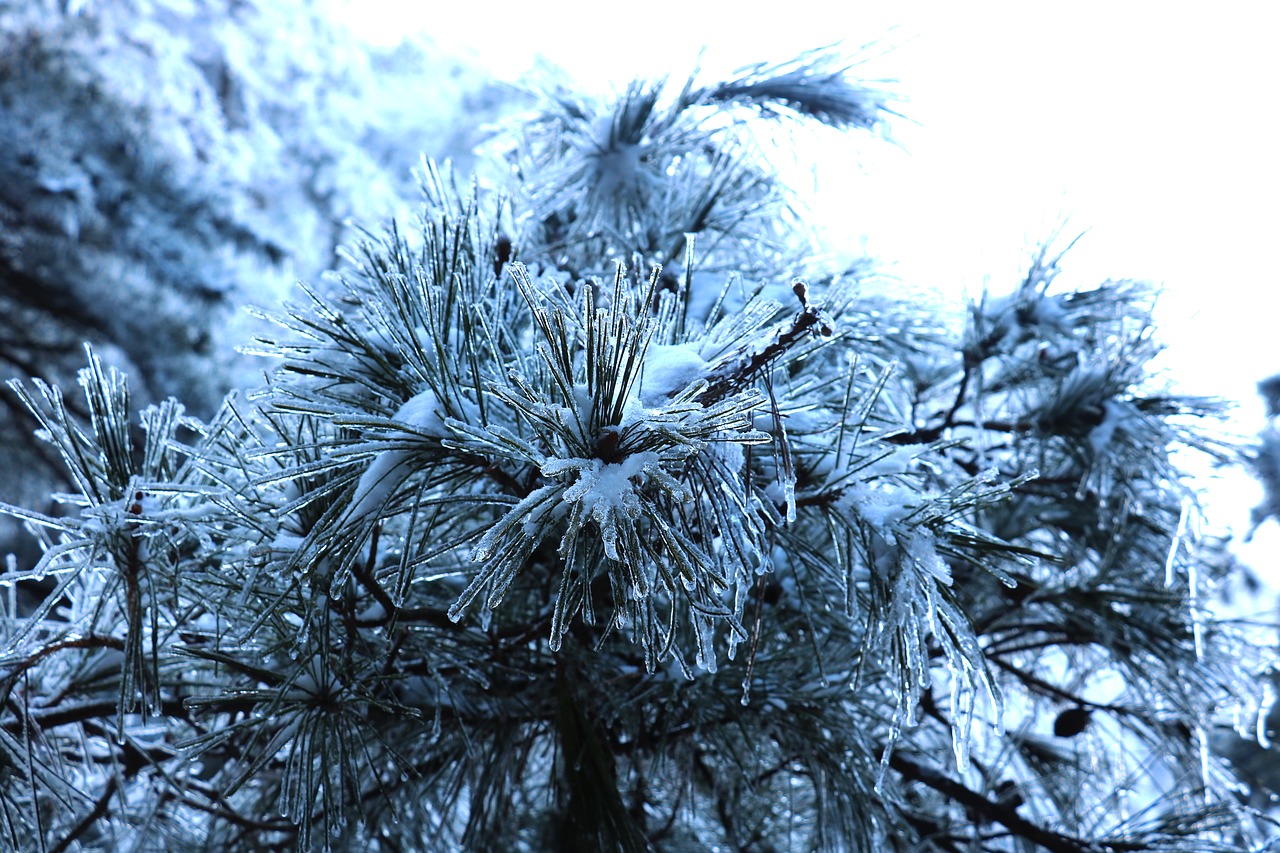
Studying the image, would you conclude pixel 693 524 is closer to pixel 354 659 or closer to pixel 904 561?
pixel 904 561

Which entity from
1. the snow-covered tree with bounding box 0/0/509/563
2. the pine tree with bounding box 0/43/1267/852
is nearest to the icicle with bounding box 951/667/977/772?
the pine tree with bounding box 0/43/1267/852

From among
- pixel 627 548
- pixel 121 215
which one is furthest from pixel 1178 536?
pixel 121 215

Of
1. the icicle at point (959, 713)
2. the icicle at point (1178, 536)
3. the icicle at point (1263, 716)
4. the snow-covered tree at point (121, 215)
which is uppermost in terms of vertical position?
the snow-covered tree at point (121, 215)

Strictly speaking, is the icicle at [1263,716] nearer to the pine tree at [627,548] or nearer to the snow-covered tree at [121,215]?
the pine tree at [627,548]

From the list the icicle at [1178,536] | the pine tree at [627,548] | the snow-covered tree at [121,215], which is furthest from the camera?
the snow-covered tree at [121,215]

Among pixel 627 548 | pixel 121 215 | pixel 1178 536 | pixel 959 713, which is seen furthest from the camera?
pixel 121 215

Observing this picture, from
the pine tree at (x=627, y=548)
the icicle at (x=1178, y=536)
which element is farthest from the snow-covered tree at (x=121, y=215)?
the icicle at (x=1178, y=536)

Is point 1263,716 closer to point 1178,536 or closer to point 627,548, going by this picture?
point 1178,536

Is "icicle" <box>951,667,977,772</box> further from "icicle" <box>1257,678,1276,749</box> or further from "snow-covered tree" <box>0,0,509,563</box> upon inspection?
"snow-covered tree" <box>0,0,509,563</box>
